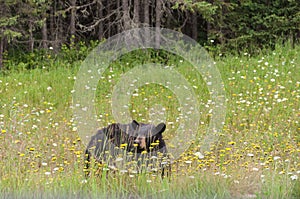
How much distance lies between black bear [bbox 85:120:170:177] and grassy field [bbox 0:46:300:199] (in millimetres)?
164

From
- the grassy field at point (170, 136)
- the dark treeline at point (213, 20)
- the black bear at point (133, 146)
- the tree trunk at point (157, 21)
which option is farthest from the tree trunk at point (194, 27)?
the black bear at point (133, 146)

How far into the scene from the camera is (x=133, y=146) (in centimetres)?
518

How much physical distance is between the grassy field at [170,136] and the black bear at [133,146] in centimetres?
16

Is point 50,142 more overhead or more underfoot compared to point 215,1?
more underfoot

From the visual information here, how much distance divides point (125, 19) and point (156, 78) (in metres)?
3.90

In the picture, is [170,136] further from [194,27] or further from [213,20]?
[194,27]

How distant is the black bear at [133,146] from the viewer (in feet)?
16.5

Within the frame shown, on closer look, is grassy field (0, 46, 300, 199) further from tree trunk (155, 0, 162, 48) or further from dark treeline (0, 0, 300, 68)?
dark treeline (0, 0, 300, 68)

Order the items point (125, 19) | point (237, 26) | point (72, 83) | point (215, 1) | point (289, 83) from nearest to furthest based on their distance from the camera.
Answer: point (289, 83) < point (72, 83) < point (125, 19) < point (215, 1) < point (237, 26)

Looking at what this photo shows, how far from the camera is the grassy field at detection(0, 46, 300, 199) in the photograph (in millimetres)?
4625

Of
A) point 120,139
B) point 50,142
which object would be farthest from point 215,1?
point 120,139

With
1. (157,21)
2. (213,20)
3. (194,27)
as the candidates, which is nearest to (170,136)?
(157,21)

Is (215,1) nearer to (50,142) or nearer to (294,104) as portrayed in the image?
(294,104)

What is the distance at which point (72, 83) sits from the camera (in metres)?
12.4
